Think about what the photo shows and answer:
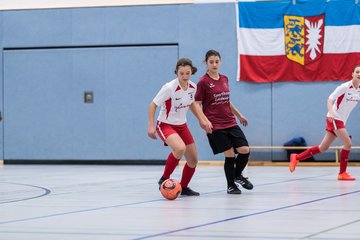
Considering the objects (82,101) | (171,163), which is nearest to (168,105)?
(171,163)

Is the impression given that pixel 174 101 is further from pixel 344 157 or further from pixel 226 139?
pixel 344 157

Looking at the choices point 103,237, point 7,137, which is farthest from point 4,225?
point 7,137

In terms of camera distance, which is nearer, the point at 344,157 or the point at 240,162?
the point at 240,162

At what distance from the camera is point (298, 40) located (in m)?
21.9

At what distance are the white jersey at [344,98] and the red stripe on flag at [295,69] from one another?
6.85m

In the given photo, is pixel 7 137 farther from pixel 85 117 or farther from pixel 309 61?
pixel 309 61

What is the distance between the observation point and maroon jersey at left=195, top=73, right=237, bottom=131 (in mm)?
11648

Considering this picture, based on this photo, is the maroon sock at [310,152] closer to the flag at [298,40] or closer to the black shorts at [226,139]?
the black shorts at [226,139]

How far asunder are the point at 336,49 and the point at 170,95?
36.9 feet

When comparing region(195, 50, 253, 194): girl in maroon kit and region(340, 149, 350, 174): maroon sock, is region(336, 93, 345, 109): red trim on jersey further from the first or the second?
region(195, 50, 253, 194): girl in maroon kit

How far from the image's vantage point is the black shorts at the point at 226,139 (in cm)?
1167

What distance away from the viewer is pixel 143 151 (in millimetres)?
22984

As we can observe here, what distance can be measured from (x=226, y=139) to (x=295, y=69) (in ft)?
34.8

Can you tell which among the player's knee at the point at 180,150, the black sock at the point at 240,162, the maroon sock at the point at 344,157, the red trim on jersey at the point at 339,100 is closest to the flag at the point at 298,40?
the red trim on jersey at the point at 339,100
